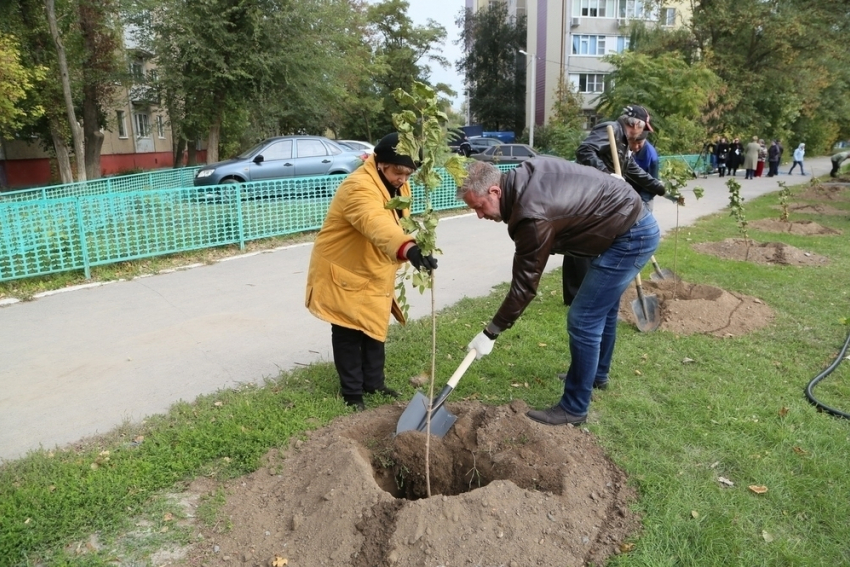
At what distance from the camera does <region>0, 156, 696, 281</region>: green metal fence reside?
21.7 feet

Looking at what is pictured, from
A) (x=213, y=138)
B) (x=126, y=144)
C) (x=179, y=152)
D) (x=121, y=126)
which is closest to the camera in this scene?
(x=213, y=138)

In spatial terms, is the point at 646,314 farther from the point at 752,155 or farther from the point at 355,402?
the point at 752,155

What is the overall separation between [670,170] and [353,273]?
435 centimetres

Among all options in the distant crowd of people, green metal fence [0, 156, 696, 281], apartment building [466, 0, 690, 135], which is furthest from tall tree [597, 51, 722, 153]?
apartment building [466, 0, 690, 135]

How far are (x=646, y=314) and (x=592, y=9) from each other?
43560mm

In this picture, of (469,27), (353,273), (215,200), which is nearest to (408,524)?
(353,273)

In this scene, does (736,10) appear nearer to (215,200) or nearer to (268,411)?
(215,200)

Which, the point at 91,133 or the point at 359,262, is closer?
the point at 359,262

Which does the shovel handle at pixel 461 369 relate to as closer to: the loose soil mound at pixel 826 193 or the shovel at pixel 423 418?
the shovel at pixel 423 418

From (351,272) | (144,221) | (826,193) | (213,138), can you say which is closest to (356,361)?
(351,272)

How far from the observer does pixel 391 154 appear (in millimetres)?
3369

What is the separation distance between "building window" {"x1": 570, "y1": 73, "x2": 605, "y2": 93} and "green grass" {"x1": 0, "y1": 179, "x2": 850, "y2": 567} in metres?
41.5

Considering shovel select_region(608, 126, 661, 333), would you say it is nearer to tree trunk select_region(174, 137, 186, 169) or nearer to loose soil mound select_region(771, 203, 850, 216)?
loose soil mound select_region(771, 203, 850, 216)

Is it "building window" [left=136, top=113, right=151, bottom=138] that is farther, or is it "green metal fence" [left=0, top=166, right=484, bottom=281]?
"building window" [left=136, top=113, right=151, bottom=138]
